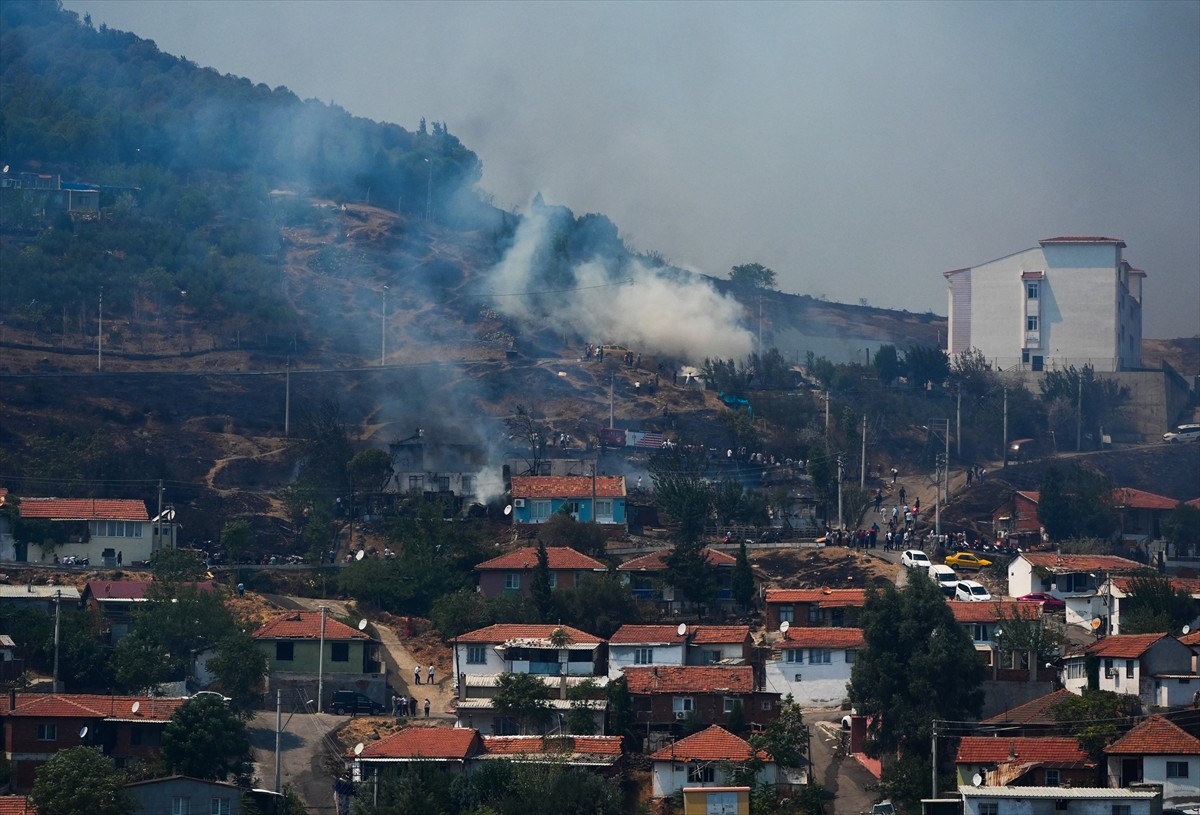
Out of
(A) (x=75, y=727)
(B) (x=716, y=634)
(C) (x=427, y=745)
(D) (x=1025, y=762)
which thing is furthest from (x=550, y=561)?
(D) (x=1025, y=762)

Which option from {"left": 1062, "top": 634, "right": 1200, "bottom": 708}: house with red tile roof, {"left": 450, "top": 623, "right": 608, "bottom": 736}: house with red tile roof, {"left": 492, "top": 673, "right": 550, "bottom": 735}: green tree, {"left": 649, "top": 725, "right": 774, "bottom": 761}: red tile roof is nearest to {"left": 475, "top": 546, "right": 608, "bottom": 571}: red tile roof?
{"left": 450, "top": 623, "right": 608, "bottom": 736}: house with red tile roof

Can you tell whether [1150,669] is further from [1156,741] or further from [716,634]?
[716,634]

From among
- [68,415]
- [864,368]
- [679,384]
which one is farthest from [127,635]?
[864,368]

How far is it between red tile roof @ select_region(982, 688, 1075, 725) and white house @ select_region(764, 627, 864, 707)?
6.28 metres

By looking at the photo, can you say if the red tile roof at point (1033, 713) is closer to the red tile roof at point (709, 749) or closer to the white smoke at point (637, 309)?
the red tile roof at point (709, 749)

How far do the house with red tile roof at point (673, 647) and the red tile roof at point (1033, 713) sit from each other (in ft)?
30.4

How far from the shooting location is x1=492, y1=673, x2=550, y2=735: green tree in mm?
56688

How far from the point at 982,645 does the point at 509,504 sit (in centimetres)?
2371

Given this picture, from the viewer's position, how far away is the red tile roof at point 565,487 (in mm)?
78944

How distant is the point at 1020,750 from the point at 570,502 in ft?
99.1

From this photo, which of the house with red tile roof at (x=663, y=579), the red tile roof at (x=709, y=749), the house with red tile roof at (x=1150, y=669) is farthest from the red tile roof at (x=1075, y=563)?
the red tile roof at (x=709, y=749)

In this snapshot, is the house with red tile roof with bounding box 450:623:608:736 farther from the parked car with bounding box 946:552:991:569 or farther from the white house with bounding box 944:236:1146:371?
the white house with bounding box 944:236:1146:371

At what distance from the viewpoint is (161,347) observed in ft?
345

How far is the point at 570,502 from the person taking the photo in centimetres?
7856
